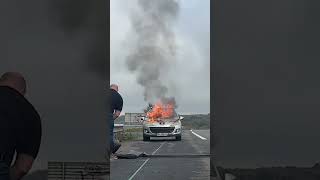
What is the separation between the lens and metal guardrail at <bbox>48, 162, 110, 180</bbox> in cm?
660

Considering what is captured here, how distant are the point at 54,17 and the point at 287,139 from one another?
330 cm

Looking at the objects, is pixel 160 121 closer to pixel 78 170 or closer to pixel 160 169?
pixel 160 169

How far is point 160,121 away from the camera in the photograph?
22.8 meters

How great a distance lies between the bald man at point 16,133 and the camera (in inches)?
120

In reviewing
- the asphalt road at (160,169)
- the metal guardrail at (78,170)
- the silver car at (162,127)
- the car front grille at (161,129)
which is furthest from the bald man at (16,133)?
the car front grille at (161,129)

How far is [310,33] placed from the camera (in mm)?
6277

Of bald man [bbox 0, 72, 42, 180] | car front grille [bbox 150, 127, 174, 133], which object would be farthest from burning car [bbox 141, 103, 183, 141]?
bald man [bbox 0, 72, 42, 180]

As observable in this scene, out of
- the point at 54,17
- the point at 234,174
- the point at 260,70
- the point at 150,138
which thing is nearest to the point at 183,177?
the point at 234,174

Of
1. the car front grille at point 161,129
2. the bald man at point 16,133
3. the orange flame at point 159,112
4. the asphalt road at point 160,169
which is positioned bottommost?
the car front grille at point 161,129

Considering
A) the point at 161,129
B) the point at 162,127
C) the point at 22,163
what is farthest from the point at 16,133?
the point at 161,129

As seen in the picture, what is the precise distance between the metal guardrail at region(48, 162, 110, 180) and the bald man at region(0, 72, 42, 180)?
3.53m

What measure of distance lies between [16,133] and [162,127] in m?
20.4

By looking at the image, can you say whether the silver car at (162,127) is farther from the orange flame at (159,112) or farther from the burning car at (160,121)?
the orange flame at (159,112)

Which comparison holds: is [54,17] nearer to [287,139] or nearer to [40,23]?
[40,23]
